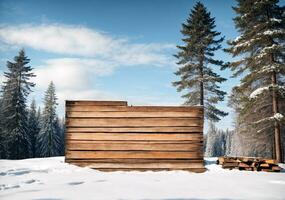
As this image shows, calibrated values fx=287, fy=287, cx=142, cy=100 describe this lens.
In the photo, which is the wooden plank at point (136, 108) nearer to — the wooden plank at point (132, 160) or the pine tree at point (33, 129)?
the wooden plank at point (132, 160)

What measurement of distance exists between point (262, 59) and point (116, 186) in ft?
50.5

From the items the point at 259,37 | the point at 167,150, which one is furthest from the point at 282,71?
the point at 167,150

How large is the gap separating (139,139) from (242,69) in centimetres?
1372

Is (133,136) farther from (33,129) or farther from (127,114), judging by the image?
(33,129)

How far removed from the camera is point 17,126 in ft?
113

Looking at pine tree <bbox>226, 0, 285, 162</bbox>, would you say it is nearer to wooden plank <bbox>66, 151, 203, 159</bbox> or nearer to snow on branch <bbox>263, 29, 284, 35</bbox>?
snow on branch <bbox>263, 29, 284, 35</bbox>

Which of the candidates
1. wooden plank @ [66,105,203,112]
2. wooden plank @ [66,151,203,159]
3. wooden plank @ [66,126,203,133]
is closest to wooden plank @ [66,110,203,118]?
wooden plank @ [66,105,203,112]

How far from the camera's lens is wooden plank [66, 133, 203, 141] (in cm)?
1192

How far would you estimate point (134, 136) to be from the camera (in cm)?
1198

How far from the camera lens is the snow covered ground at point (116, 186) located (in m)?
6.96

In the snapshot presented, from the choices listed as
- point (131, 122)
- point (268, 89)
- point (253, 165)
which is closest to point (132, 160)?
point (131, 122)

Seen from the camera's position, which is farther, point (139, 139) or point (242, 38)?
point (242, 38)

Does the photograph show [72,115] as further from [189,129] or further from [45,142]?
[45,142]

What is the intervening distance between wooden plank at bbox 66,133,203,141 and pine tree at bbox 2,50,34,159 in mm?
24961
